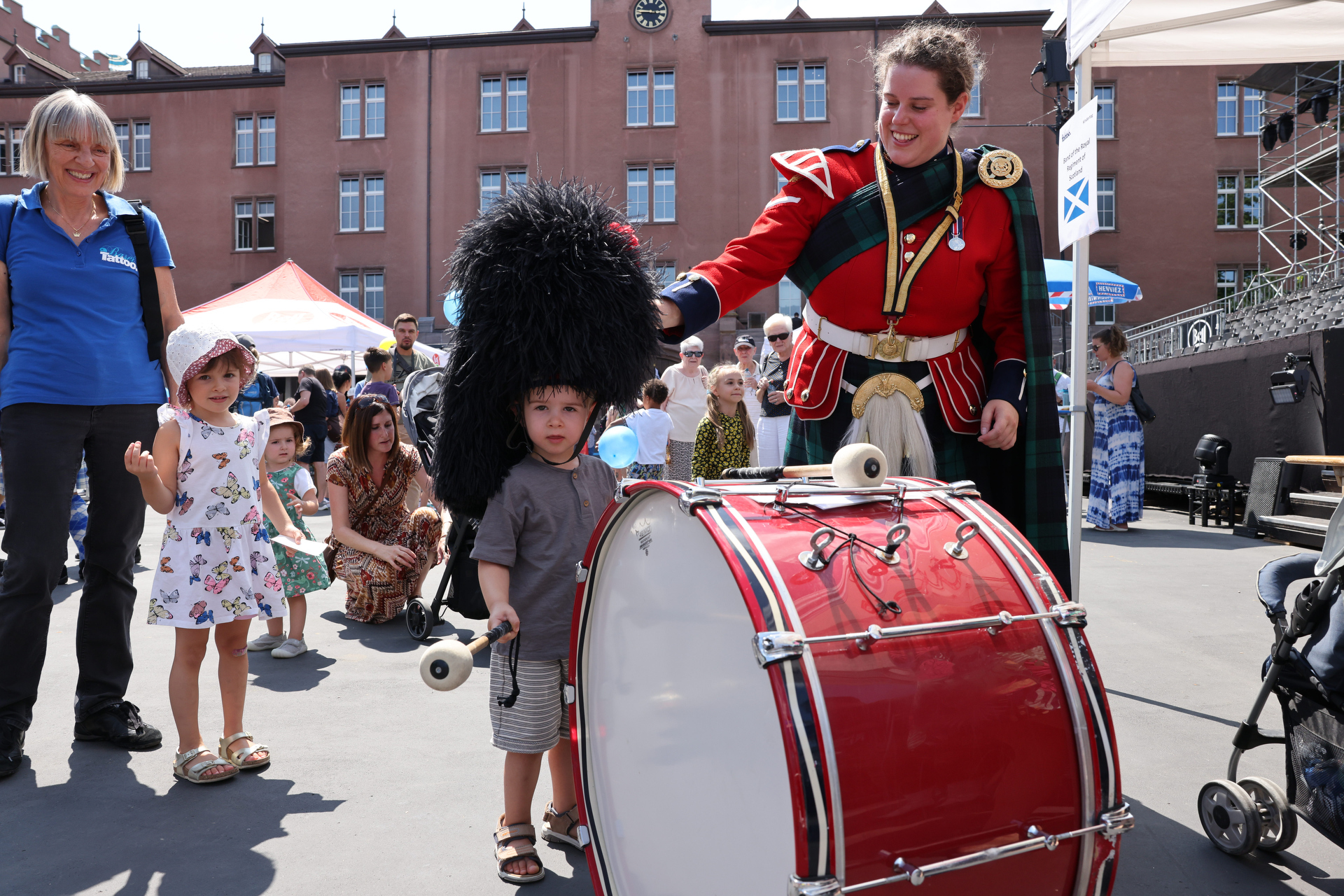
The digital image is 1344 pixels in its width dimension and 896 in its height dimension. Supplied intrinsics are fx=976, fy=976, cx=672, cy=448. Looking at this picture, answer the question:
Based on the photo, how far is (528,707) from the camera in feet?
8.50

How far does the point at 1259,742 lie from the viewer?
2.66m

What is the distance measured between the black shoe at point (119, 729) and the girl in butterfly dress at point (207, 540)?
12.9 inches

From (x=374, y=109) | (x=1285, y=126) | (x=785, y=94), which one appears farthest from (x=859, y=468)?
(x=374, y=109)

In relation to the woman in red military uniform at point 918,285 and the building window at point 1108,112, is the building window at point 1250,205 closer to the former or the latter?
the building window at point 1108,112

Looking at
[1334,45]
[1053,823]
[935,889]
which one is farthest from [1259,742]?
[1334,45]

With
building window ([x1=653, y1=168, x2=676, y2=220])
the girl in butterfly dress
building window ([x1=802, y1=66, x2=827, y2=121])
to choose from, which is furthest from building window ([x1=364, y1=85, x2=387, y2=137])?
the girl in butterfly dress

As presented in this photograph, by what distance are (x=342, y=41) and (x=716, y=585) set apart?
31081 mm

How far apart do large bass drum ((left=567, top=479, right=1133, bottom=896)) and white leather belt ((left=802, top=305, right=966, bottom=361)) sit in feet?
2.27

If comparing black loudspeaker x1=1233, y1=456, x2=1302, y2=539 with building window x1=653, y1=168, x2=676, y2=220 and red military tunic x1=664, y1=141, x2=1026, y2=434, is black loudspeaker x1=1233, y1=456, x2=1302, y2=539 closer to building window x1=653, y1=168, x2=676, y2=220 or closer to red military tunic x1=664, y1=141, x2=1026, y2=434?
red military tunic x1=664, y1=141, x2=1026, y2=434

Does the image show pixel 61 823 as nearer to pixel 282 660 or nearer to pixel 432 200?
pixel 282 660

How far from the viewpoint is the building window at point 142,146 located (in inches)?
1209

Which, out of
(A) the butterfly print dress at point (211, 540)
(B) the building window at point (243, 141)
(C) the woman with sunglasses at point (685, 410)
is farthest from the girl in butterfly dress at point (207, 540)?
(B) the building window at point (243, 141)

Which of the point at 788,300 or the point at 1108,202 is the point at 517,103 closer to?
the point at 788,300

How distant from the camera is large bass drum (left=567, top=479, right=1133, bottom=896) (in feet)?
4.83
